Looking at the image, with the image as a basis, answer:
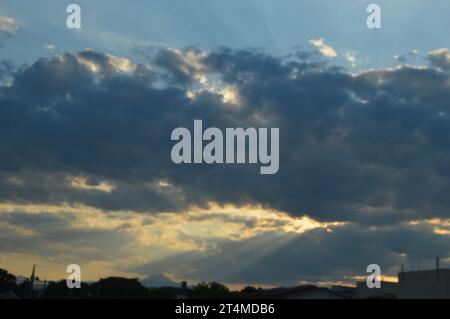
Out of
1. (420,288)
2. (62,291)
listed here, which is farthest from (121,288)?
(420,288)

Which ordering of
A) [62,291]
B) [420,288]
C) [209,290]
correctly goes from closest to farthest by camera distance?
[420,288] < [209,290] < [62,291]

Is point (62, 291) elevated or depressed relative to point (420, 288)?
depressed

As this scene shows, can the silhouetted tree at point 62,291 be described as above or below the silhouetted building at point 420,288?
below

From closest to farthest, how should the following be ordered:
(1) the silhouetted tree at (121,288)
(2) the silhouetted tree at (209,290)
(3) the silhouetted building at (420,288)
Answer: (3) the silhouetted building at (420,288), (2) the silhouetted tree at (209,290), (1) the silhouetted tree at (121,288)

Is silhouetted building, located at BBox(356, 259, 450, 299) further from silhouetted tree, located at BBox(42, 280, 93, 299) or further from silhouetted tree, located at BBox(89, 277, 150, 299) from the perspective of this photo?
silhouetted tree, located at BBox(42, 280, 93, 299)

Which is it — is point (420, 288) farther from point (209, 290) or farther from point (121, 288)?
point (121, 288)

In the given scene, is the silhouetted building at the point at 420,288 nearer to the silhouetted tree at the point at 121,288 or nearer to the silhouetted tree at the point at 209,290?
the silhouetted tree at the point at 209,290

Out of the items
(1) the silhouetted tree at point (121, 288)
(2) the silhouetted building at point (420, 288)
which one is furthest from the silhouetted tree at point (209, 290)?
(2) the silhouetted building at point (420, 288)

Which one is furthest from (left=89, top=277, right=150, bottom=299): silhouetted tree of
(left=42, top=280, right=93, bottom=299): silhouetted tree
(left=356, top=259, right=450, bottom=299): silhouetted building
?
(left=356, top=259, right=450, bottom=299): silhouetted building

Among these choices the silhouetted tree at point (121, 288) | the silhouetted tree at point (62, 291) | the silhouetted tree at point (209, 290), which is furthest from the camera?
the silhouetted tree at point (62, 291)
